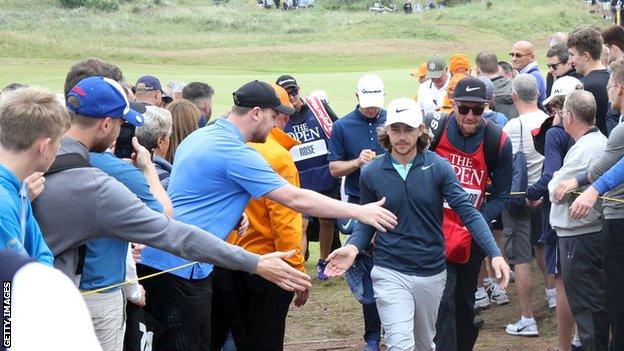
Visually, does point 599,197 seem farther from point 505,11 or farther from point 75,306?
point 505,11

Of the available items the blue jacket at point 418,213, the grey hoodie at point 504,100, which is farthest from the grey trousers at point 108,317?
the grey hoodie at point 504,100

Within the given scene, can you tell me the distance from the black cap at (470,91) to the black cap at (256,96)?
170 centimetres

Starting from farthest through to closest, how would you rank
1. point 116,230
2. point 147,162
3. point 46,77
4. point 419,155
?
point 46,77 → point 419,155 → point 147,162 → point 116,230

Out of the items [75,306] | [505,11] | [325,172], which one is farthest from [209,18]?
[75,306]

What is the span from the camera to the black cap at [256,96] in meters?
6.12

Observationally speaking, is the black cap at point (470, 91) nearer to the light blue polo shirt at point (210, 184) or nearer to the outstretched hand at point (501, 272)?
the outstretched hand at point (501, 272)

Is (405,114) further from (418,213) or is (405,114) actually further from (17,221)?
(17,221)

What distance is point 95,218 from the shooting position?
4.55m

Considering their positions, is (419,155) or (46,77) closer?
(419,155)

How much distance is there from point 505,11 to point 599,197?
48.5 meters

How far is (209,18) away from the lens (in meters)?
52.7

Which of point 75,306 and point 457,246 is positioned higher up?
point 75,306

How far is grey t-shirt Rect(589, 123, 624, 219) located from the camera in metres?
6.73

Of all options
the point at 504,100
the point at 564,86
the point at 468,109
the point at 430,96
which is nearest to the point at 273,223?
the point at 468,109
